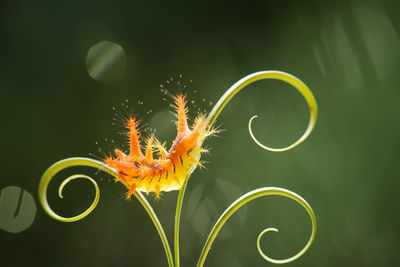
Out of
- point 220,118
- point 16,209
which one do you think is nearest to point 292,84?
point 220,118

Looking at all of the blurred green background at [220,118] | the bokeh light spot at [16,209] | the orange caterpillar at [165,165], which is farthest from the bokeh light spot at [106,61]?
the orange caterpillar at [165,165]

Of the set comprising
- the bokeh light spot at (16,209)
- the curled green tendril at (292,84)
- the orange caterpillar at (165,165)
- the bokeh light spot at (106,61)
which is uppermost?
the bokeh light spot at (106,61)

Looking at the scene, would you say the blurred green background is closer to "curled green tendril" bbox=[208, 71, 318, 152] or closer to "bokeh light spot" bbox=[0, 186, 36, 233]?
"bokeh light spot" bbox=[0, 186, 36, 233]

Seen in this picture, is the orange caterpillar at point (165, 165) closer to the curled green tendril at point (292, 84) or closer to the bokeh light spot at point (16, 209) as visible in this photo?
the curled green tendril at point (292, 84)

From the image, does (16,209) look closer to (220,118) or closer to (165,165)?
(220,118)

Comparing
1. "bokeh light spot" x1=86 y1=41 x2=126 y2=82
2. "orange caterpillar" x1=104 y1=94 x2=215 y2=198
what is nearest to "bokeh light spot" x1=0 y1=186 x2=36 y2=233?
"bokeh light spot" x1=86 y1=41 x2=126 y2=82

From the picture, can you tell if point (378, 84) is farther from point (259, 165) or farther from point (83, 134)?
point (83, 134)

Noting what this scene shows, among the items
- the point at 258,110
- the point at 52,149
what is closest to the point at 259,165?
the point at 258,110
